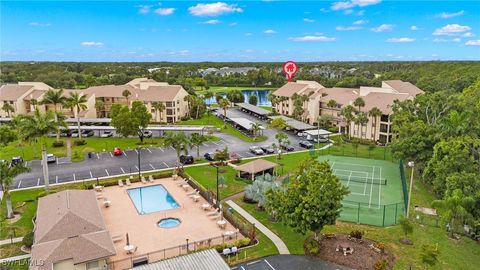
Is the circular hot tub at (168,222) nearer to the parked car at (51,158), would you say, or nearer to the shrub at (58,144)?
the parked car at (51,158)

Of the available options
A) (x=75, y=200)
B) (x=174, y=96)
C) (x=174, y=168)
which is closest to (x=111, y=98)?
(x=174, y=96)

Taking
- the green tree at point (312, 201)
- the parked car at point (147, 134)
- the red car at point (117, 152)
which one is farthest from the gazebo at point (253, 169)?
the parked car at point (147, 134)

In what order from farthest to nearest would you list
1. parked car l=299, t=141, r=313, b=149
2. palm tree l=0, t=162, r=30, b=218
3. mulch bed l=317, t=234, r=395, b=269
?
parked car l=299, t=141, r=313, b=149, palm tree l=0, t=162, r=30, b=218, mulch bed l=317, t=234, r=395, b=269

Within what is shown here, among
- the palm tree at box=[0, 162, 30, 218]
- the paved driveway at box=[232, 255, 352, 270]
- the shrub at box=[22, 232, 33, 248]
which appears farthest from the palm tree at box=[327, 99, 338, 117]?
the shrub at box=[22, 232, 33, 248]

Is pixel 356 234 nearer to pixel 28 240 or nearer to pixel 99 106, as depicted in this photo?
pixel 28 240

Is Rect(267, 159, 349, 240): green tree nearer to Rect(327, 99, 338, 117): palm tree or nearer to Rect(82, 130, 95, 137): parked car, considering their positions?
Rect(327, 99, 338, 117): palm tree

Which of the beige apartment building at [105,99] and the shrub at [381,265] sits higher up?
the beige apartment building at [105,99]

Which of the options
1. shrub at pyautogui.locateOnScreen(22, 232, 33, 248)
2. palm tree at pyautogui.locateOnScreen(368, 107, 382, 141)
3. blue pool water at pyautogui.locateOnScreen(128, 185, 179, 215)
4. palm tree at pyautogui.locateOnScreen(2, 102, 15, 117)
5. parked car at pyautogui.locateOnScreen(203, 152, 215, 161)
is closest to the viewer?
shrub at pyautogui.locateOnScreen(22, 232, 33, 248)
